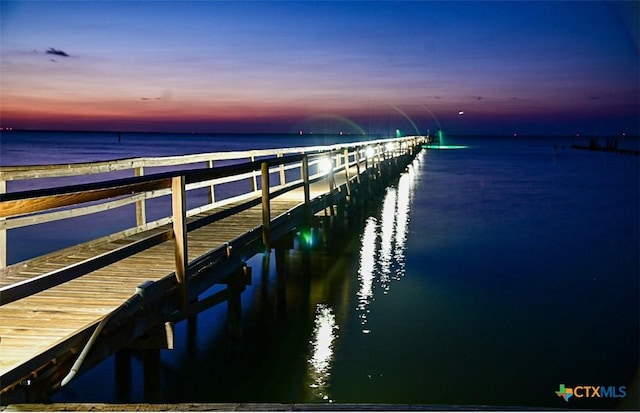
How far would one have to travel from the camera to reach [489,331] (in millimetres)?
9047

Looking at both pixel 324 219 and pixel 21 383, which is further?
pixel 324 219


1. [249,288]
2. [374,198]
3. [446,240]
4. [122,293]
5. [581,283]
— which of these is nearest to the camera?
[122,293]

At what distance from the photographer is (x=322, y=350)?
8203mm

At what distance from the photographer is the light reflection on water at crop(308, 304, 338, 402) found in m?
7.10

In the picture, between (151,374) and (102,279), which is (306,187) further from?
(151,374)

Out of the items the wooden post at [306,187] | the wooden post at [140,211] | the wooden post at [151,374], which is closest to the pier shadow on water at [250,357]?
the wooden post at [151,374]

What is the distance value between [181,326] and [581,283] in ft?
25.9

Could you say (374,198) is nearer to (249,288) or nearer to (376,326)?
(249,288)

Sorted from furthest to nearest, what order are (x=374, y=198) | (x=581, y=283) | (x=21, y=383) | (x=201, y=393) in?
(x=374, y=198), (x=581, y=283), (x=201, y=393), (x=21, y=383)

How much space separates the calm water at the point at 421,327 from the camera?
7.09m

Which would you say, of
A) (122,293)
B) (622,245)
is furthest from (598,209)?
(122,293)

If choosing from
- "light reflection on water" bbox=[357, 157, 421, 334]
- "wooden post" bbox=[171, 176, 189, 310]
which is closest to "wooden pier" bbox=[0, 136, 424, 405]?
"wooden post" bbox=[171, 176, 189, 310]

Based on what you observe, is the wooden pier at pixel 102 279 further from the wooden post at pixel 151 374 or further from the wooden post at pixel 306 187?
the wooden post at pixel 306 187

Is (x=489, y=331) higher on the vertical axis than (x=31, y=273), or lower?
lower
